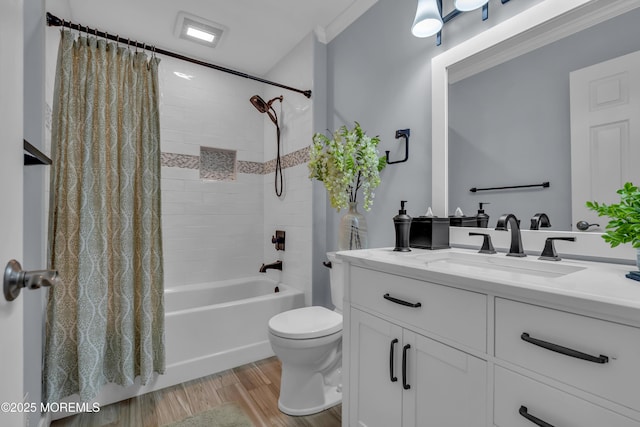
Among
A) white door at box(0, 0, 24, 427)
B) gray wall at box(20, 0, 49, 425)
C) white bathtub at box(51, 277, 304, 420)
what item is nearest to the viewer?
white door at box(0, 0, 24, 427)

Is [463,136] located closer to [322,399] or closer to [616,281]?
[616,281]

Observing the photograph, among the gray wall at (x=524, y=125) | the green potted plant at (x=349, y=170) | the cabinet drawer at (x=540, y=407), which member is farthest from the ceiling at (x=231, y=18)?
the cabinet drawer at (x=540, y=407)

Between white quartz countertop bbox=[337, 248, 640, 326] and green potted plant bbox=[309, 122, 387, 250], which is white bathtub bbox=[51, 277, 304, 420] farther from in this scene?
white quartz countertop bbox=[337, 248, 640, 326]

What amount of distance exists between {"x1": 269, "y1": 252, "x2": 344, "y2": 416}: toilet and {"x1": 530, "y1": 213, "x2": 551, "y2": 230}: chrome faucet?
3.04 feet

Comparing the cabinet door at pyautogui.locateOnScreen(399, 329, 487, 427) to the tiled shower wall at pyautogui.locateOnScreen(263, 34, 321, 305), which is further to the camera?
the tiled shower wall at pyautogui.locateOnScreen(263, 34, 321, 305)

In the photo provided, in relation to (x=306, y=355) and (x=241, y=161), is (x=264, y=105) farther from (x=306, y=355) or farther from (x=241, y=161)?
(x=306, y=355)

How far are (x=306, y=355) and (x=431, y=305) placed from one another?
0.88 metres

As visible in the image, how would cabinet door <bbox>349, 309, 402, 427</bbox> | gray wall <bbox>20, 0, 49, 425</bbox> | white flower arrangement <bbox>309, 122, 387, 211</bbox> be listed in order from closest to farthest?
cabinet door <bbox>349, 309, 402, 427</bbox>, gray wall <bbox>20, 0, 49, 425</bbox>, white flower arrangement <bbox>309, 122, 387, 211</bbox>

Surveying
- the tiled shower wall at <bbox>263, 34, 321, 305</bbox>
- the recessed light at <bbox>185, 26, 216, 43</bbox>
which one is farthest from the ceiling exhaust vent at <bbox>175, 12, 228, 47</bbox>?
the tiled shower wall at <bbox>263, 34, 321, 305</bbox>

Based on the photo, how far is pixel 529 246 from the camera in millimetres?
1167

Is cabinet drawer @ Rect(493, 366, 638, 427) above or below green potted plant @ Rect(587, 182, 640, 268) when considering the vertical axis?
below

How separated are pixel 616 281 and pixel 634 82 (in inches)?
26.7

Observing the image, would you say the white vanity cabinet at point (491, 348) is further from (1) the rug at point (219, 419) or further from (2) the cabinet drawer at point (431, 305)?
(1) the rug at point (219, 419)

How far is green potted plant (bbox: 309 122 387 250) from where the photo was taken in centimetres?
168
